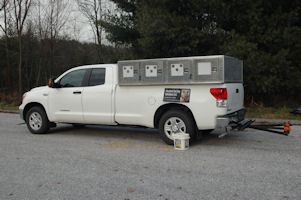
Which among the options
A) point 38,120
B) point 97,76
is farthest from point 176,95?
point 38,120

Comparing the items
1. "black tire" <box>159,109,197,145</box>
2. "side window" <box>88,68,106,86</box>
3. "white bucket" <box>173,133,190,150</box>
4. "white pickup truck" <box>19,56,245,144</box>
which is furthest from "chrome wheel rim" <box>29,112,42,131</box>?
"white bucket" <box>173,133,190,150</box>

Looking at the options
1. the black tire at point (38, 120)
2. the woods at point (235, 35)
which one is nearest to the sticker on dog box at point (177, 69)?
the black tire at point (38, 120)

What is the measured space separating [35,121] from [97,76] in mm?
2526

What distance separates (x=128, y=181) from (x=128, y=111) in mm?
3030

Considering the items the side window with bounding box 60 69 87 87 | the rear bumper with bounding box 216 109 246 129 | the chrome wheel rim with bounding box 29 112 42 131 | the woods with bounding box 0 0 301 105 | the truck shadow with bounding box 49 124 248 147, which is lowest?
the truck shadow with bounding box 49 124 248 147

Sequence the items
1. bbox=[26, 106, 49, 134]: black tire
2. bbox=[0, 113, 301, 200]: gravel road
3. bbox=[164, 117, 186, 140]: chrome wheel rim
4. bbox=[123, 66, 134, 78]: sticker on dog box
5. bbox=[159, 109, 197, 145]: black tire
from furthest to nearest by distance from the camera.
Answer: bbox=[26, 106, 49, 134]: black tire, bbox=[123, 66, 134, 78]: sticker on dog box, bbox=[164, 117, 186, 140]: chrome wheel rim, bbox=[159, 109, 197, 145]: black tire, bbox=[0, 113, 301, 200]: gravel road

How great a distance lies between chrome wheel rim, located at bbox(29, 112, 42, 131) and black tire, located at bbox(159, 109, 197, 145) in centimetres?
398

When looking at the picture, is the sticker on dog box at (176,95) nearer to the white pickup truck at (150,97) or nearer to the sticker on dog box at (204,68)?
the white pickup truck at (150,97)

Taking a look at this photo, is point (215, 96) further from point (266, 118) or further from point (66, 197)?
point (266, 118)

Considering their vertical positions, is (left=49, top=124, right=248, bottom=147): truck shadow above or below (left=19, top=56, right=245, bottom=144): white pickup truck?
below

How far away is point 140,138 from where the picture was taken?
314 inches

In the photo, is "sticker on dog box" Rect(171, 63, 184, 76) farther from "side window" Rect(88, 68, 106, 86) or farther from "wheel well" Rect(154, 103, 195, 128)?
"side window" Rect(88, 68, 106, 86)

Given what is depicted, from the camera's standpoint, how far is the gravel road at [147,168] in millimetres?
4043

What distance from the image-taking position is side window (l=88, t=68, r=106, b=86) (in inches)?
309
